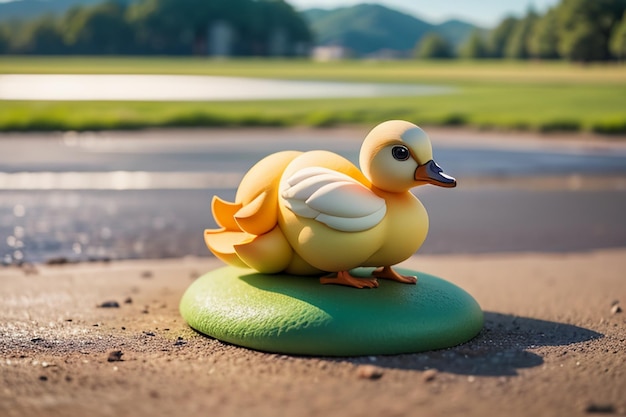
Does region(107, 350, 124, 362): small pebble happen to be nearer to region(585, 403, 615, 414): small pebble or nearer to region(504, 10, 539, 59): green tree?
region(585, 403, 615, 414): small pebble

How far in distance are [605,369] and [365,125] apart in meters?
24.3

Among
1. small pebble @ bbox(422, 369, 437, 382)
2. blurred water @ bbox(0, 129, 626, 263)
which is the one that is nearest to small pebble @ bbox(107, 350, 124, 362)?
small pebble @ bbox(422, 369, 437, 382)

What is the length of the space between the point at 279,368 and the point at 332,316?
56cm

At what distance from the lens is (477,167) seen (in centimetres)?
1870

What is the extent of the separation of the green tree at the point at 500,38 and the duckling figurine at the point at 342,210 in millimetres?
56326

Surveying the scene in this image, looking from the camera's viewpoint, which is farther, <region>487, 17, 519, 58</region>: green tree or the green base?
<region>487, 17, 519, 58</region>: green tree

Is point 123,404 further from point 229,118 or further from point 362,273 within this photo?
point 229,118

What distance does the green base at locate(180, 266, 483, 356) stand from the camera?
5434mm

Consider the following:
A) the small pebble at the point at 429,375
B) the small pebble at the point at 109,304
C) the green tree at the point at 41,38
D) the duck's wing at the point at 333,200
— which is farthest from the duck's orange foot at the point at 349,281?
the green tree at the point at 41,38

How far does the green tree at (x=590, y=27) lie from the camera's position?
121 feet

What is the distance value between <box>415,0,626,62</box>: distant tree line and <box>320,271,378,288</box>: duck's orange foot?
29.6 m

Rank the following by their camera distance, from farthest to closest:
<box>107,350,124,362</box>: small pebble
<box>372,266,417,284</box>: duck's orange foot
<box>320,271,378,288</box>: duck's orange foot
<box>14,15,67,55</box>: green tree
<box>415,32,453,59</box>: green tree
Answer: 1. <box>415,32,453,59</box>: green tree
2. <box>14,15,67,55</box>: green tree
3. <box>372,266,417,284</box>: duck's orange foot
4. <box>320,271,378,288</box>: duck's orange foot
5. <box>107,350,124,362</box>: small pebble

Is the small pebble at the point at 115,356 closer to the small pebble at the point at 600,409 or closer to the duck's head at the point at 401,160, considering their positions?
the duck's head at the point at 401,160

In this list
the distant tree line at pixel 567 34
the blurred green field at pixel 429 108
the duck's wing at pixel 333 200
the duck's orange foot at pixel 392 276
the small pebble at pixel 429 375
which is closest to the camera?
the small pebble at pixel 429 375
